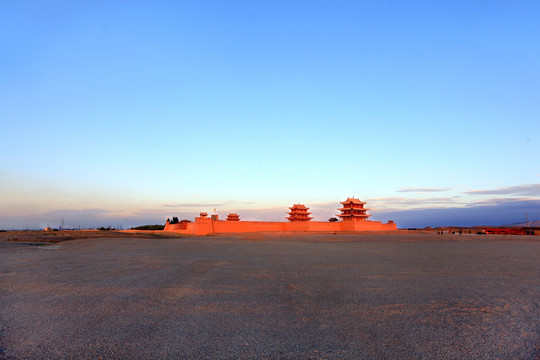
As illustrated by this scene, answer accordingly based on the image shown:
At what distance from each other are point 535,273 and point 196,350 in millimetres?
9119

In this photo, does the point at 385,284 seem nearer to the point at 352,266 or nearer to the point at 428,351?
the point at 352,266

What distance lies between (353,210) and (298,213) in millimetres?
12121

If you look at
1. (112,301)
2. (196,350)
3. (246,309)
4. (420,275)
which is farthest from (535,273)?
(112,301)

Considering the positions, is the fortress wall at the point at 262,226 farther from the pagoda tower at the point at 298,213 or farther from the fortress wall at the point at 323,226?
the pagoda tower at the point at 298,213

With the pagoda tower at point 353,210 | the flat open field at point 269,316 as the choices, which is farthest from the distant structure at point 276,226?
the flat open field at point 269,316

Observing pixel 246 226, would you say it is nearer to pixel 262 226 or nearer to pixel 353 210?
pixel 262 226

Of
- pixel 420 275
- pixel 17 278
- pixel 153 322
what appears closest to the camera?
pixel 153 322

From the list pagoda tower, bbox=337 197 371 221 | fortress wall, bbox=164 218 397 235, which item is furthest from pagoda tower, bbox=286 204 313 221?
fortress wall, bbox=164 218 397 235

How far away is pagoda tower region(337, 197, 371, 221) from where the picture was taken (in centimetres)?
6531

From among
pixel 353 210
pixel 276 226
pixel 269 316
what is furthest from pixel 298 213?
pixel 269 316

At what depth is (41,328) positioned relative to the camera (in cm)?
422

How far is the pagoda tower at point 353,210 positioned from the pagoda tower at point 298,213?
8687mm

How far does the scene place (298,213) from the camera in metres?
72.4

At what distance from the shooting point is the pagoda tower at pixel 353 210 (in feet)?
214
